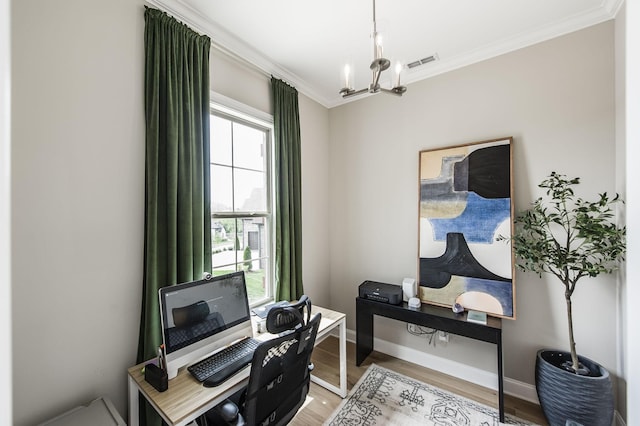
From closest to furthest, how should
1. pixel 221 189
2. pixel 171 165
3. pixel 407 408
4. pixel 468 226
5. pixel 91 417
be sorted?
pixel 91 417 < pixel 171 165 < pixel 407 408 < pixel 221 189 < pixel 468 226

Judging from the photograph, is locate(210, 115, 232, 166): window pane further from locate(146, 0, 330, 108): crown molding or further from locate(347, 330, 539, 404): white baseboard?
locate(347, 330, 539, 404): white baseboard

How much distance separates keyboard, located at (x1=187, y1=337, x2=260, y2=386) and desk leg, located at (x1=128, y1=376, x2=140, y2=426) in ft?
0.96

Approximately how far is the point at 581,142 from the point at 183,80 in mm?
2915

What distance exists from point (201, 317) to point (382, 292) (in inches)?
63.8

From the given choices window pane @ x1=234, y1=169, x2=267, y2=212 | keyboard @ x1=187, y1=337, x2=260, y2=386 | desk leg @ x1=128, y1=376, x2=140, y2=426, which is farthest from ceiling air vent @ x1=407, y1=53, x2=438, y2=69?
desk leg @ x1=128, y1=376, x2=140, y2=426

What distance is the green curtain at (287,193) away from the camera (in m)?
2.50

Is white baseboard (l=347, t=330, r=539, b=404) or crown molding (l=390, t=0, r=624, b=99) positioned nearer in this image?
crown molding (l=390, t=0, r=624, b=99)

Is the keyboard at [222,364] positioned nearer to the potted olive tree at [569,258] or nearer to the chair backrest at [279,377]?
the chair backrest at [279,377]

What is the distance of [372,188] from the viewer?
2.93 meters

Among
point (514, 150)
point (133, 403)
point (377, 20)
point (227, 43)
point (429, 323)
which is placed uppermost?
point (227, 43)

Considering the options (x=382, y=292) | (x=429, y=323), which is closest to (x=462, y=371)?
(x=429, y=323)

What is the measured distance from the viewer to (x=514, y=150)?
7.09ft

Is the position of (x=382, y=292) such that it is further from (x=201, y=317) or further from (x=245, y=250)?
(x=201, y=317)

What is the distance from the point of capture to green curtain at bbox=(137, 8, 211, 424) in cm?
158
